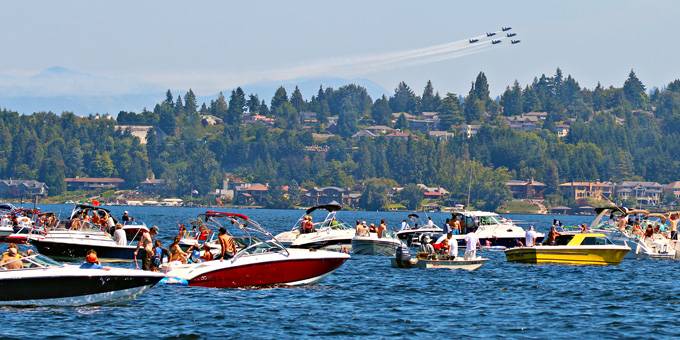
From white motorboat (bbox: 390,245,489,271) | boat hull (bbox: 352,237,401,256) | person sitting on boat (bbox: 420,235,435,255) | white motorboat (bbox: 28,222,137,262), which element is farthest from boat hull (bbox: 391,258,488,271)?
white motorboat (bbox: 28,222,137,262)

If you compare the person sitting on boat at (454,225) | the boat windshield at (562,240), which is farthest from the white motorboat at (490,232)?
the boat windshield at (562,240)

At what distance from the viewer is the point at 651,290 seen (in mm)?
56594

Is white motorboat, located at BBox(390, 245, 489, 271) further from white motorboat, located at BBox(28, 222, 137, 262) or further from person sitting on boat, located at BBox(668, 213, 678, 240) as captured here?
person sitting on boat, located at BBox(668, 213, 678, 240)

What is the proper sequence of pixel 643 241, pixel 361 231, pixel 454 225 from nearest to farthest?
1. pixel 361 231
2. pixel 643 241
3. pixel 454 225

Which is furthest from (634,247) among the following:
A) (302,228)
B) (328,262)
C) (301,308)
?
(301,308)

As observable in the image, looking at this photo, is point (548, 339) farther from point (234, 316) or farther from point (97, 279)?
point (97, 279)

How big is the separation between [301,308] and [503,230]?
37558 mm

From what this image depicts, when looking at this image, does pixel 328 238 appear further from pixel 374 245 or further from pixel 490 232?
pixel 490 232

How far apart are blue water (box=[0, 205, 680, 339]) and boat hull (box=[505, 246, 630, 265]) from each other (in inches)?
217

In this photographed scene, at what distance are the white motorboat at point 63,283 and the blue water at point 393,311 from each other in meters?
0.38

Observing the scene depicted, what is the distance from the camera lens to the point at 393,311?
154 feet

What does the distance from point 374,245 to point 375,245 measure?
2.1 inches

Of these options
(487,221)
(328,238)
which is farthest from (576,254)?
(487,221)

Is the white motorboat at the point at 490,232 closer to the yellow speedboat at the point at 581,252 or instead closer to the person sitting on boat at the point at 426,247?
the yellow speedboat at the point at 581,252
